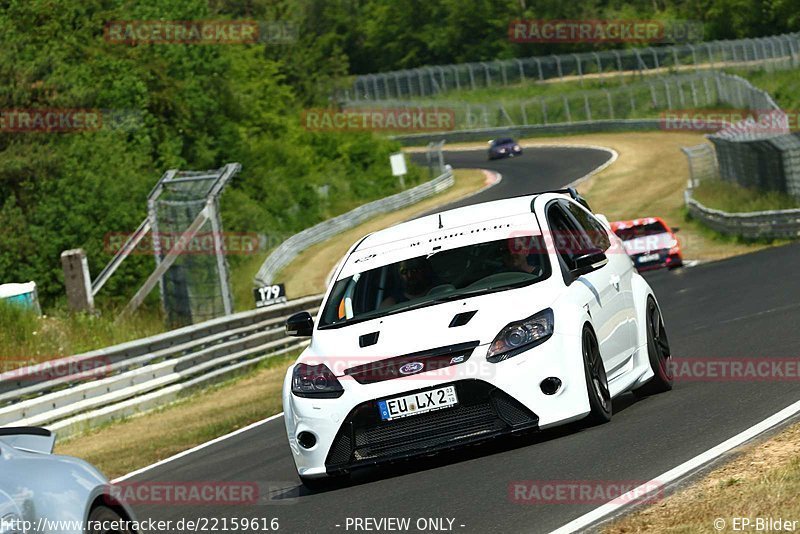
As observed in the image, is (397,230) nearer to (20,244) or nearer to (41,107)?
(20,244)

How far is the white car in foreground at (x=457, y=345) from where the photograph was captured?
8.91 meters

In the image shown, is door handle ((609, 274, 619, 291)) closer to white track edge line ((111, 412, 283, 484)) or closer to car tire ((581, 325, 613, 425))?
car tire ((581, 325, 613, 425))

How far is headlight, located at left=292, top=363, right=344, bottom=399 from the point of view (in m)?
9.09

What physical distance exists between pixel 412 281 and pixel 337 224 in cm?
4995

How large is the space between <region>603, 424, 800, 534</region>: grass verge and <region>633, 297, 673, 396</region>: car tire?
9.91 ft

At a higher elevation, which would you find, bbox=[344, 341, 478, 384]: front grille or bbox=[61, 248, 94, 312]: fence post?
bbox=[344, 341, 478, 384]: front grille

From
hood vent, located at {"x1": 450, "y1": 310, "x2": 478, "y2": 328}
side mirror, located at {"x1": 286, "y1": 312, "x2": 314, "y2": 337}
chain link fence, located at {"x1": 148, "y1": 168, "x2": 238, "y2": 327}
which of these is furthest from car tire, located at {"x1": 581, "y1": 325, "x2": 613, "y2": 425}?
chain link fence, located at {"x1": 148, "y1": 168, "x2": 238, "y2": 327}

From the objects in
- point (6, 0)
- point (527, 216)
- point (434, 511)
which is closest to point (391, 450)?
point (434, 511)

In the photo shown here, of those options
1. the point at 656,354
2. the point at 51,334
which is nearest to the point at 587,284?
the point at 656,354

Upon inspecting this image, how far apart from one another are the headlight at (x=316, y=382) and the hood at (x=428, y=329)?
2.2 inches

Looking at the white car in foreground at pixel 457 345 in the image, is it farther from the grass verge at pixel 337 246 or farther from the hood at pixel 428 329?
the grass verge at pixel 337 246

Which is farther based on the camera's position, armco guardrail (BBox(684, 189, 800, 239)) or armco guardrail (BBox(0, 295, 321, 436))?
armco guardrail (BBox(684, 189, 800, 239))

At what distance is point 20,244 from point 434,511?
109 feet

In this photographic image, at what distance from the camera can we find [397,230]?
11008 millimetres
